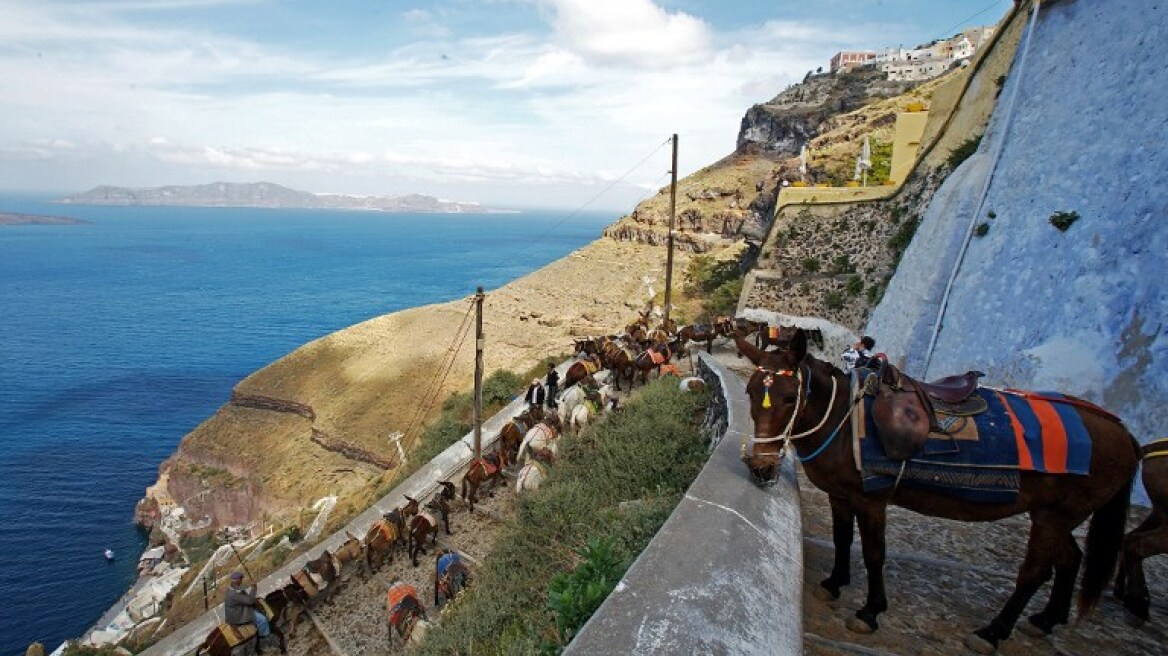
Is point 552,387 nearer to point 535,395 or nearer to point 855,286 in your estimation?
point 535,395

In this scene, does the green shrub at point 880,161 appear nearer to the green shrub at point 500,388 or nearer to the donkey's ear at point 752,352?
the green shrub at point 500,388

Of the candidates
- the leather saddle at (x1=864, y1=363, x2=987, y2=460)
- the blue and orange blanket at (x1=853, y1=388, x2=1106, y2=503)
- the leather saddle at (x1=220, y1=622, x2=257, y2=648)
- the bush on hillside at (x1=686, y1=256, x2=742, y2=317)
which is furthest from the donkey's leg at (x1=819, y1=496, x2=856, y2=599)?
the bush on hillside at (x1=686, y1=256, x2=742, y2=317)

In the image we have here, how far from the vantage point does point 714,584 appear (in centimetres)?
348

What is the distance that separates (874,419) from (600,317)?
128 feet

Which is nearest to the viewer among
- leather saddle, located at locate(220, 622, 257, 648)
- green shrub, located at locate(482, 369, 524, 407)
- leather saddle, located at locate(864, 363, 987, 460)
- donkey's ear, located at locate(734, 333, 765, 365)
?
leather saddle, located at locate(864, 363, 987, 460)

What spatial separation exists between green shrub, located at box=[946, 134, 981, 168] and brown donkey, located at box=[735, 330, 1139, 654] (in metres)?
13.8

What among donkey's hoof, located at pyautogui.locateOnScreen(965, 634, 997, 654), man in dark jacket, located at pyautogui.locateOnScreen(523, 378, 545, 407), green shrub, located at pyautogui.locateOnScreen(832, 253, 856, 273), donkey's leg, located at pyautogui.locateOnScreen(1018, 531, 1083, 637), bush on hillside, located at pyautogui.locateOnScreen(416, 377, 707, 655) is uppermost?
green shrub, located at pyautogui.locateOnScreen(832, 253, 856, 273)

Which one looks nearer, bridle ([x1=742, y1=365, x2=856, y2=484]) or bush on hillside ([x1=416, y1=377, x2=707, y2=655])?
bridle ([x1=742, y1=365, x2=856, y2=484])

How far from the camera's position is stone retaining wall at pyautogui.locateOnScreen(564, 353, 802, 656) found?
9.86 feet

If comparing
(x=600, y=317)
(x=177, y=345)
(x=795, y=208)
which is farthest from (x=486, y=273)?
(x=795, y=208)

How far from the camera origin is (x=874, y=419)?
13.5 feet

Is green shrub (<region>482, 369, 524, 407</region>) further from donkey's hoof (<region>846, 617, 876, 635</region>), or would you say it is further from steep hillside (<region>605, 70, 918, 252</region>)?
steep hillside (<region>605, 70, 918, 252</region>)

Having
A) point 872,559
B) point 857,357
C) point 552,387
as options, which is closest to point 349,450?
point 552,387

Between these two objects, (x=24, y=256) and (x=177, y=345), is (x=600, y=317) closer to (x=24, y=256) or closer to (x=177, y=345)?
(x=177, y=345)
